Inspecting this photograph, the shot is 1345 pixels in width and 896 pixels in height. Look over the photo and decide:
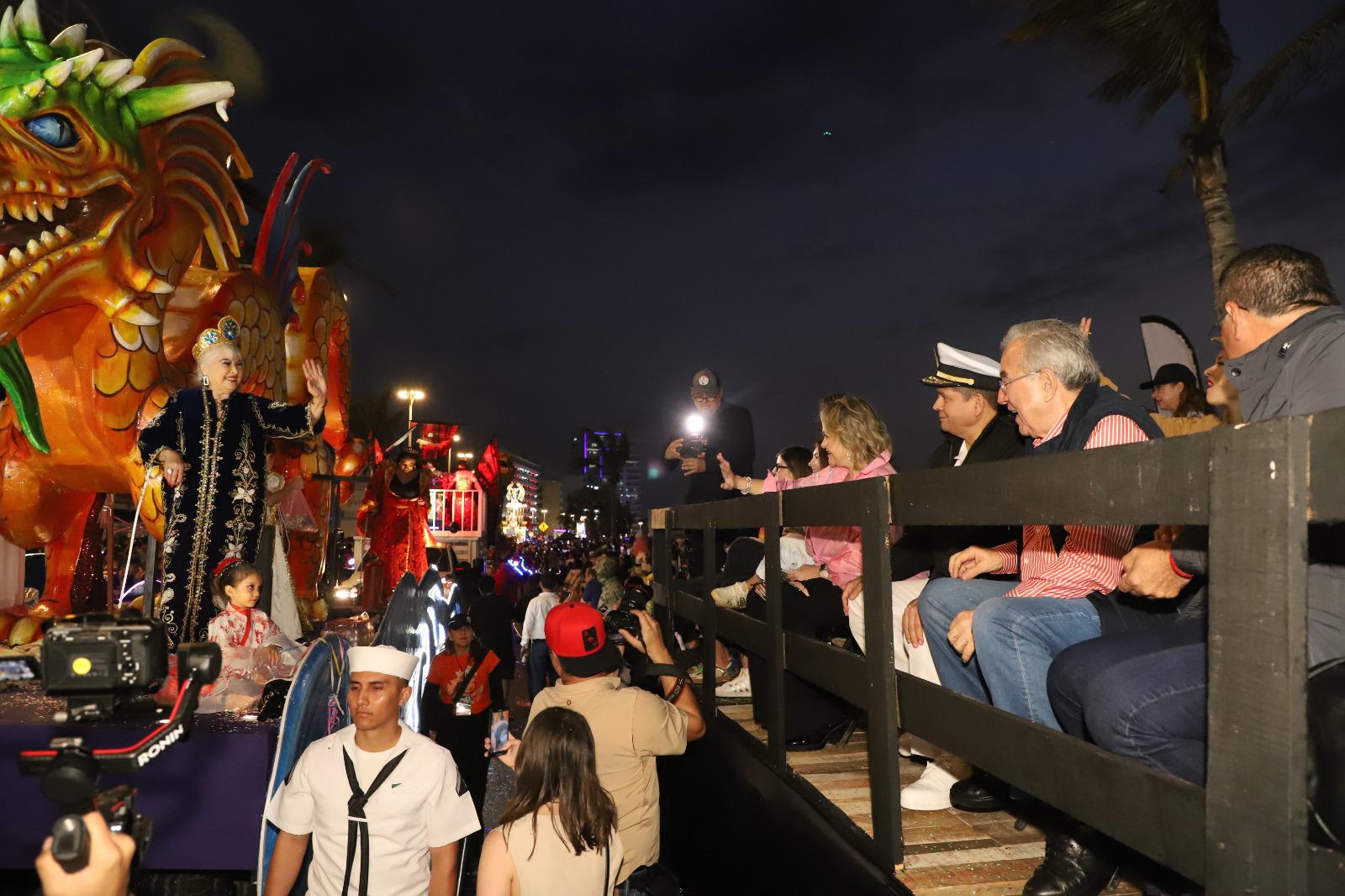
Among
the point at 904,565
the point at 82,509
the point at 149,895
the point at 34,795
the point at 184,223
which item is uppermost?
the point at 184,223

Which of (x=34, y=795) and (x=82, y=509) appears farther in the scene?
(x=82, y=509)

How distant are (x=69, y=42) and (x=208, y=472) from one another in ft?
9.59

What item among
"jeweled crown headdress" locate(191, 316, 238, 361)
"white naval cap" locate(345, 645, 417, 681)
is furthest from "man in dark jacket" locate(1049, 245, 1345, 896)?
"jeweled crown headdress" locate(191, 316, 238, 361)

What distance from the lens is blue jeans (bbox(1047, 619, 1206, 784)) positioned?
1.83m

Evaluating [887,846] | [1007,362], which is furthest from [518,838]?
[1007,362]

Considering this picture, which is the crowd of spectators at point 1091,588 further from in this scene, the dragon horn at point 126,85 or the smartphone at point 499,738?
the dragon horn at point 126,85

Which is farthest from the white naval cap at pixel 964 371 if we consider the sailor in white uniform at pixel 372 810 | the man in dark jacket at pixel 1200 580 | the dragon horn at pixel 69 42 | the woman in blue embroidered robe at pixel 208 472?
the dragon horn at pixel 69 42

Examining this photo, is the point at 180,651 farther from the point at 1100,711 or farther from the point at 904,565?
the point at 904,565

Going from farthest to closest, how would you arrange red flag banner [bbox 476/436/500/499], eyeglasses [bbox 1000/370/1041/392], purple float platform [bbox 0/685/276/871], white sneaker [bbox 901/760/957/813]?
red flag banner [bbox 476/436/500/499], purple float platform [bbox 0/685/276/871], white sneaker [bbox 901/760/957/813], eyeglasses [bbox 1000/370/1041/392]

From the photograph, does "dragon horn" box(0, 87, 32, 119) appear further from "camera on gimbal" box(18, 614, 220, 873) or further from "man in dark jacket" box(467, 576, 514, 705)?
"man in dark jacket" box(467, 576, 514, 705)

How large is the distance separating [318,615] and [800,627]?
21.1ft

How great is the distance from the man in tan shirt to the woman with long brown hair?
0.28m

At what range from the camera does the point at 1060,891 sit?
219 centimetres

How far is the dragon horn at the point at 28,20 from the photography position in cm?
547
